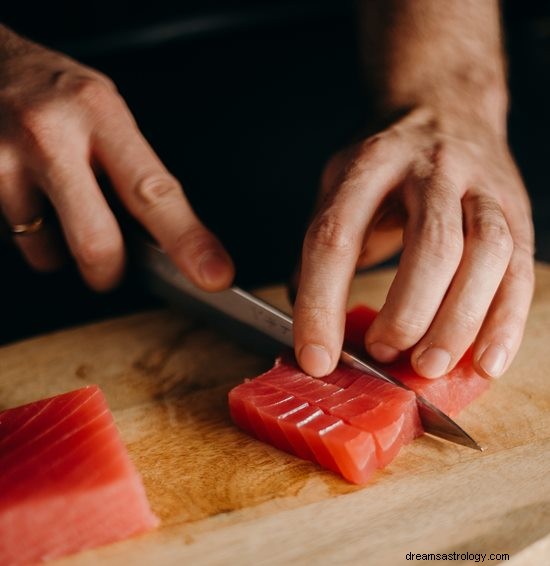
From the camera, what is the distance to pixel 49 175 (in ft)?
7.68

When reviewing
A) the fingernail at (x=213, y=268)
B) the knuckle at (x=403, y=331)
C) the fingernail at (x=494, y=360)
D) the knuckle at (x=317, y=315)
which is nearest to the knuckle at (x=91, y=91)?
the fingernail at (x=213, y=268)

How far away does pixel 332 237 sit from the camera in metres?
2.13

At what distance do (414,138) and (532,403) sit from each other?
0.95 m

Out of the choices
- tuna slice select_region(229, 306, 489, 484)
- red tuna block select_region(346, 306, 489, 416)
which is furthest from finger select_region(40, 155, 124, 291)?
red tuna block select_region(346, 306, 489, 416)

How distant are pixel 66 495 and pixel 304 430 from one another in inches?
25.1

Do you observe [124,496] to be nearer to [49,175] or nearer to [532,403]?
[49,175]

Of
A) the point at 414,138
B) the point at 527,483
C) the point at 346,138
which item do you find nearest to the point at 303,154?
the point at 346,138

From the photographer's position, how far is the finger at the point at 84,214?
2.33 metres

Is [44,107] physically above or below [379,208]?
above

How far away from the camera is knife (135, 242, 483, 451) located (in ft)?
6.77

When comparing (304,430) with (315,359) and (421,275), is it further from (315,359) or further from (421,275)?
(421,275)

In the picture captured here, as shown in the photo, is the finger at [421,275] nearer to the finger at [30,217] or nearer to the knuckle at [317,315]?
the knuckle at [317,315]

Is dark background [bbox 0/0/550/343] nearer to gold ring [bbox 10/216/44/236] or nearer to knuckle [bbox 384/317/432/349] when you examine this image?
gold ring [bbox 10/216/44/236]

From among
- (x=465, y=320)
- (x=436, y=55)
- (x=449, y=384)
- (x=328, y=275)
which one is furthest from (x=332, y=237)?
(x=436, y=55)
